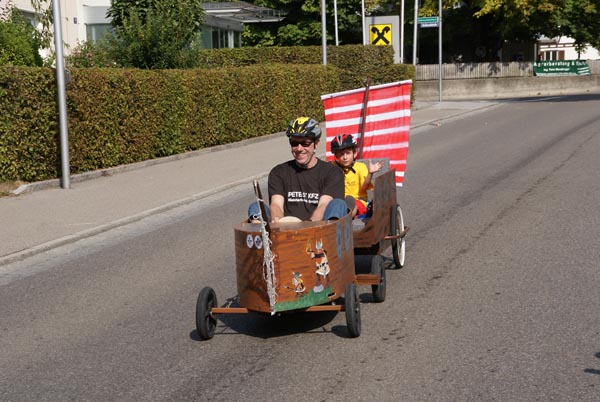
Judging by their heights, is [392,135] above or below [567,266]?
above

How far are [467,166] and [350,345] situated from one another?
12.6 m

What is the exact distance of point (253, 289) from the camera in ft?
23.6

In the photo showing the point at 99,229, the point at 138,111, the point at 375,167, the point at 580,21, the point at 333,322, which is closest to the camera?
the point at 333,322

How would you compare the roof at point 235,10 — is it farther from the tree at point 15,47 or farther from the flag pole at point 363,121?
the flag pole at point 363,121

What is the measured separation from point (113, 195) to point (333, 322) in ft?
31.0

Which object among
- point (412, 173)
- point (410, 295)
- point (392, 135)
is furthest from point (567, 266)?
point (412, 173)

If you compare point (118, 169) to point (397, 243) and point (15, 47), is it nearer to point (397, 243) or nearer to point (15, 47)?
point (15, 47)

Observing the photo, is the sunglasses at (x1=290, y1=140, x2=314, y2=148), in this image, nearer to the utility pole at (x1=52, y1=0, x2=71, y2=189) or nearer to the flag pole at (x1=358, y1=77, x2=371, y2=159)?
the flag pole at (x1=358, y1=77, x2=371, y2=159)

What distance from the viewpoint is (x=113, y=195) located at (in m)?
16.5

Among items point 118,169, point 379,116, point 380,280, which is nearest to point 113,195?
point 118,169

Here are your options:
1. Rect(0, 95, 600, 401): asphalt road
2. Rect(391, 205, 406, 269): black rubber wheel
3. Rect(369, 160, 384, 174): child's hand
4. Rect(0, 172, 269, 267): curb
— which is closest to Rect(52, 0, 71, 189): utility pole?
Rect(0, 172, 269, 267): curb

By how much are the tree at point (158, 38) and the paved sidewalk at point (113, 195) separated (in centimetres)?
337

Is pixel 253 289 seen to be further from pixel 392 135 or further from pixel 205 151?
pixel 205 151

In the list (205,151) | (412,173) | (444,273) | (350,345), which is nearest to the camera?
(350,345)
